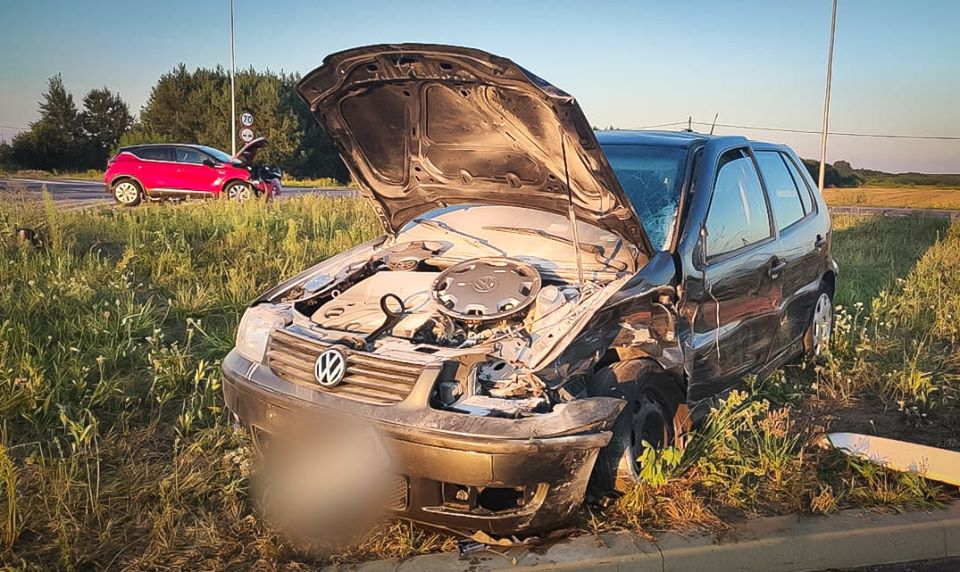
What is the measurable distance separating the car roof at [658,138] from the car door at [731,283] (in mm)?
153

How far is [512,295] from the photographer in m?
3.43

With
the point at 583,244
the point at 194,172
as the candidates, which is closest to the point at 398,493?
the point at 583,244

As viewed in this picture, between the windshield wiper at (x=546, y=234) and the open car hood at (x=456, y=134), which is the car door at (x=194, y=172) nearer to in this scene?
the open car hood at (x=456, y=134)

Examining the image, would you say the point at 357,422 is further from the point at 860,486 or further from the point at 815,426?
the point at 815,426

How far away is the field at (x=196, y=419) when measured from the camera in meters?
2.97

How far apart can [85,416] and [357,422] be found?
2.06m

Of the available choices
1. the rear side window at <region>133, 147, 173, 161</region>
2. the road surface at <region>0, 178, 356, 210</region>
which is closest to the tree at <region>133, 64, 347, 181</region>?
the road surface at <region>0, 178, 356, 210</region>

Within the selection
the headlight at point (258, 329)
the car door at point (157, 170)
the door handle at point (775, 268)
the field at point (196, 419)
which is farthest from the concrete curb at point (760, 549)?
the car door at point (157, 170)

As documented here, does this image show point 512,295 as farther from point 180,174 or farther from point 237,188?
point 180,174

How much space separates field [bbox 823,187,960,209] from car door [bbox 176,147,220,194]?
62.6 feet

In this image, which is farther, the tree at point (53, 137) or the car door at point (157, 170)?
the tree at point (53, 137)

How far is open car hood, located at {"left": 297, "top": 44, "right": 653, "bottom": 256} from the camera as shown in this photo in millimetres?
3182

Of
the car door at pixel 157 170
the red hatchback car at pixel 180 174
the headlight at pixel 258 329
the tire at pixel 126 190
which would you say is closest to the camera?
the headlight at pixel 258 329

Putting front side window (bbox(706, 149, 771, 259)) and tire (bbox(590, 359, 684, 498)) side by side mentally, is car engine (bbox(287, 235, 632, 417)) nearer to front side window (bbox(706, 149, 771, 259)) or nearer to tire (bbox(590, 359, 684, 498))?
tire (bbox(590, 359, 684, 498))
